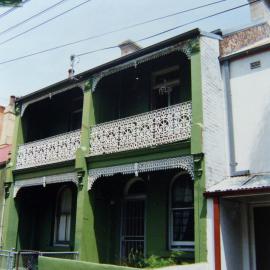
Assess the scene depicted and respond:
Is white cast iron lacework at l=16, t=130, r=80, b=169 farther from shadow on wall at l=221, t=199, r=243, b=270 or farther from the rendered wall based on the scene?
shadow on wall at l=221, t=199, r=243, b=270

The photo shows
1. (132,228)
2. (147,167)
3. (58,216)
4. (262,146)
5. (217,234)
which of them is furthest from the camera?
(58,216)

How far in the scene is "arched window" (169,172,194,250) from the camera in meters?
12.6

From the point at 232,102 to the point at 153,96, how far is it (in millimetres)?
3256

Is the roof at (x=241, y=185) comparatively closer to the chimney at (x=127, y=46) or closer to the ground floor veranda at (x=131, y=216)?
the ground floor veranda at (x=131, y=216)

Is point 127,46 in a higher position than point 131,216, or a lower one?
higher

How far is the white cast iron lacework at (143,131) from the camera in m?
11.6

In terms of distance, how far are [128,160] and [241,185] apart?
3662 millimetres

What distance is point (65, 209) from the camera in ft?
55.1

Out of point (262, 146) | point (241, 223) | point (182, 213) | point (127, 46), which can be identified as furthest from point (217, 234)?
point (127, 46)

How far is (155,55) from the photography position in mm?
12664

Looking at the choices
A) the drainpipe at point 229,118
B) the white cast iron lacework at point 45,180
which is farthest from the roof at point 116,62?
the white cast iron lacework at point 45,180

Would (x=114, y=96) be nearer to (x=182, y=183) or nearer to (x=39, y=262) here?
(x=182, y=183)

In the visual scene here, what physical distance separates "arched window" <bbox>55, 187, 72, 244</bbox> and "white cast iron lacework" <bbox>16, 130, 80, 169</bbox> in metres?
2.01

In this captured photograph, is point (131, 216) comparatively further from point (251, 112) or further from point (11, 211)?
point (251, 112)
